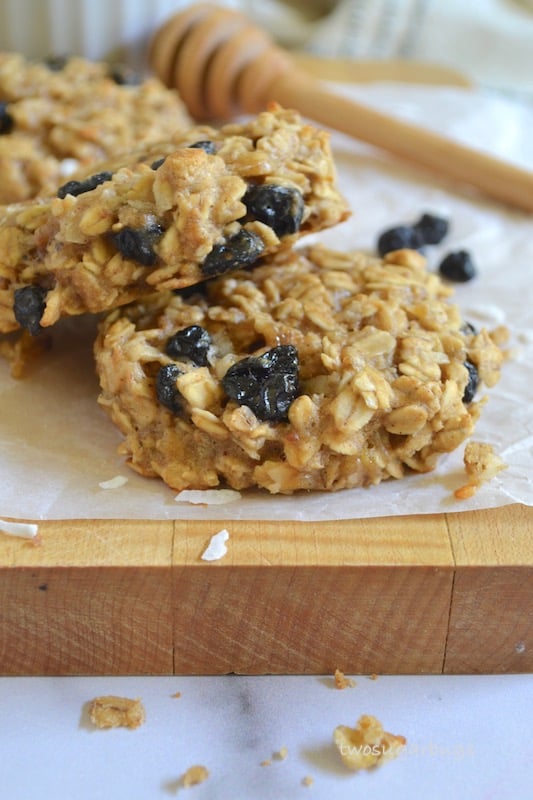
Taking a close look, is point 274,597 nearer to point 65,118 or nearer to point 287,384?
point 287,384

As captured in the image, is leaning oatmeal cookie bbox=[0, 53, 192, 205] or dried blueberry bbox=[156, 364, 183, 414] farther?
leaning oatmeal cookie bbox=[0, 53, 192, 205]

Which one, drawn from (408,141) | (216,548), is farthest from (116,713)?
(408,141)

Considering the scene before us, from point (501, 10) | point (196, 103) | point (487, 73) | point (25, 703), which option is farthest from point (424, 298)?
point (501, 10)

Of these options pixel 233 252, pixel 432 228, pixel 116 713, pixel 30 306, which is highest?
pixel 233 252

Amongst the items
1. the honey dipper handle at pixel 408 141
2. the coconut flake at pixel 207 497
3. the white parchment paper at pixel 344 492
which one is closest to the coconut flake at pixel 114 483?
the white parchment paper at pixel 344 492

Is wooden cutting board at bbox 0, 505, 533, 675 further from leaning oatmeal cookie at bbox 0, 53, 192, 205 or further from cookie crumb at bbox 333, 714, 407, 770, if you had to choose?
leaning oatmeal cookie at bbox 0, 53, 192, 205

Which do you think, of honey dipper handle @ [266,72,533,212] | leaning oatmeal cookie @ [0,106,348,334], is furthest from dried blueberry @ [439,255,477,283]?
leaning oatmeal cookie @ [0,106,348,334]

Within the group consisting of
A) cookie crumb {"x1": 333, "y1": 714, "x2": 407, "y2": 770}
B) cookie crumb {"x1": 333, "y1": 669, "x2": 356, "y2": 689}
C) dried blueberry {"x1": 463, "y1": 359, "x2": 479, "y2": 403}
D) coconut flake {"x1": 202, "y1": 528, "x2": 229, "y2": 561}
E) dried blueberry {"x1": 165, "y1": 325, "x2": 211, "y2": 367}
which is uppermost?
dried blueberry {"x1": 165, "y1": 325, "x2": 211, "y2": 367}
